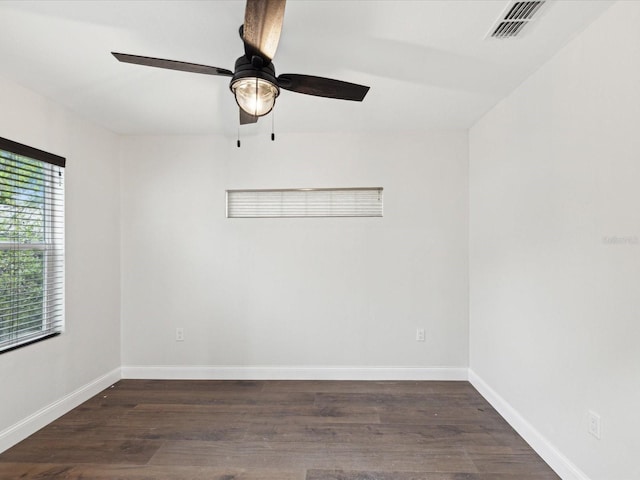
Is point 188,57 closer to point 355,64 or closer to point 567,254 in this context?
point 355,64

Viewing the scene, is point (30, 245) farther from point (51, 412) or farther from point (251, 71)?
point (251, 71)

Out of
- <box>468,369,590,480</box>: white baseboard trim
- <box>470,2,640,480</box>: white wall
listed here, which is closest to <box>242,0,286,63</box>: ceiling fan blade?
<box>470,2,640,480</box>: white wall

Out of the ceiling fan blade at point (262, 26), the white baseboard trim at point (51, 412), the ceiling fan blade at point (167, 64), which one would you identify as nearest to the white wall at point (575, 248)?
the ceiling fan blade at point (262, 26)

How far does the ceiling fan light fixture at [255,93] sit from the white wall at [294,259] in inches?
67.0

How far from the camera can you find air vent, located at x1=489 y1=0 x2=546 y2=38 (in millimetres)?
1551

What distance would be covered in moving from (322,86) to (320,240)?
178cm

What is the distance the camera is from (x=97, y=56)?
1.97 m

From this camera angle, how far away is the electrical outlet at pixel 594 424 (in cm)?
166

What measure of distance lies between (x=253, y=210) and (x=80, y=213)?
58.2 inches

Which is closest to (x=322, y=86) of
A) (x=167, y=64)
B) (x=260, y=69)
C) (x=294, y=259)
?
(x=260, y=69)

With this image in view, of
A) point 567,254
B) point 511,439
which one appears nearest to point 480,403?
point 511,439

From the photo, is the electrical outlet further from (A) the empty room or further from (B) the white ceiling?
(B) the white ceiling

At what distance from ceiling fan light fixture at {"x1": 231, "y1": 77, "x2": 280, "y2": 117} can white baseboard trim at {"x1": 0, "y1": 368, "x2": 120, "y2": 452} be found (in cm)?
262

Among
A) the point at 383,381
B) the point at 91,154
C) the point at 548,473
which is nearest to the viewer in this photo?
the point at 548,473
